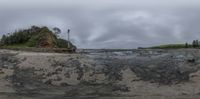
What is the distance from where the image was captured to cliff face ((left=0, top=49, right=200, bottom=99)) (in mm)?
5344

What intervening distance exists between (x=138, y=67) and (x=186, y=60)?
56 centimetres

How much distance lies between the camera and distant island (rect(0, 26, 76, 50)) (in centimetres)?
919

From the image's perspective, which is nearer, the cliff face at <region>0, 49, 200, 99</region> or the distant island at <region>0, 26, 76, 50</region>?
the cliff face at <region>0, 49, 200, 99</region>

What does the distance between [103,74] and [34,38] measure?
14.2 ft

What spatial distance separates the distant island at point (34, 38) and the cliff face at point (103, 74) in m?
3.11

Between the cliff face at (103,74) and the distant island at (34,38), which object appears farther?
the distant island at (34,38)

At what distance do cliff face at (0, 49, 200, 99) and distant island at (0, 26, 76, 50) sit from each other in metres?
3.11

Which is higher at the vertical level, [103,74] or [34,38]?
[34,38]

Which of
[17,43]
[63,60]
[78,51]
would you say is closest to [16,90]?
[63,60]

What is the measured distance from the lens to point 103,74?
18.2 feet

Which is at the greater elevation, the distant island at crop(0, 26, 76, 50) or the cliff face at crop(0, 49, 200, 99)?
the distant island at crop(0, 26, 76, 50)

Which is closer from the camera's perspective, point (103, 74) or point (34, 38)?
point (103, 74)

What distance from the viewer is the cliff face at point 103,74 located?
534 centimetres

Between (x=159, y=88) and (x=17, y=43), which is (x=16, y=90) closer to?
(x=159, y=88)
